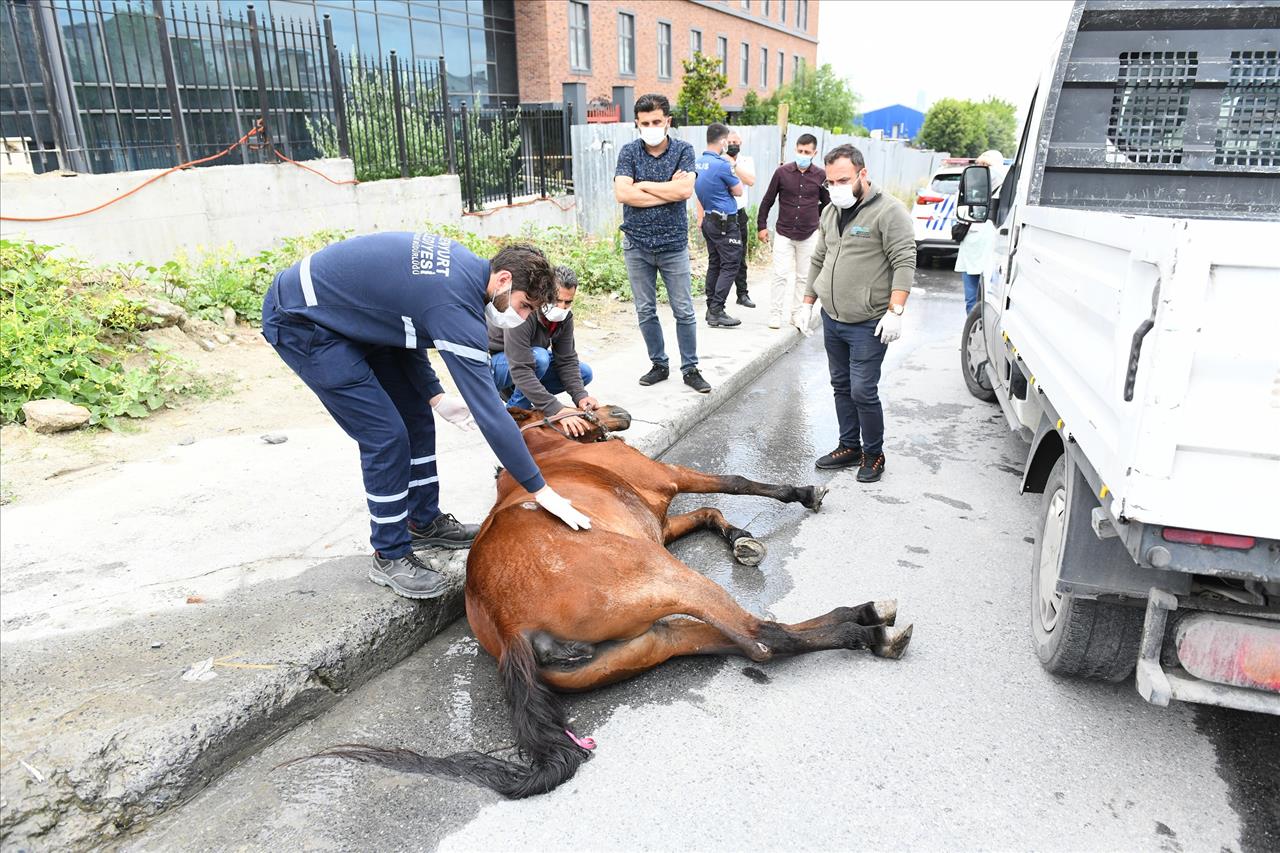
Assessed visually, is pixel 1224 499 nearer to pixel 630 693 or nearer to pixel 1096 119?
pixel 630 693

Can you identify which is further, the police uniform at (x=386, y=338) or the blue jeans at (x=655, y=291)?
the blue jeans at (x=655, y=291)

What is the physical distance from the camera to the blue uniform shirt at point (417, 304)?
8.97ft

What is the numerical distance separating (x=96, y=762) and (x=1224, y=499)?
3.06 m

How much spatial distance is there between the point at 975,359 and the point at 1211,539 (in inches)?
171

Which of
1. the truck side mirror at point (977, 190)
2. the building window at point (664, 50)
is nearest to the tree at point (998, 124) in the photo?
the building window at point (664, 50)

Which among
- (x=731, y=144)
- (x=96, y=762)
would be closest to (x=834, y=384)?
(x=96, y=762)

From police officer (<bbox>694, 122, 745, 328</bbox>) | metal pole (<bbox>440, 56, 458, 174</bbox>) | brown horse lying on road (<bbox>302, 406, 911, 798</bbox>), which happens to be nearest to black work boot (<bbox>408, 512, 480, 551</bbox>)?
brown horse lying on road (<bbox>302, 406, 911, 798</bbox>)

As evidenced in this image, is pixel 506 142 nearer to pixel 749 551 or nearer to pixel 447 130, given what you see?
pixel 447 130

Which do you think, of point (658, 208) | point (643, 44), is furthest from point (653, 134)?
point (643, 44)

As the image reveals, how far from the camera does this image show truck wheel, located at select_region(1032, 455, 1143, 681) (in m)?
2.61

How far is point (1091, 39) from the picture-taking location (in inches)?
158

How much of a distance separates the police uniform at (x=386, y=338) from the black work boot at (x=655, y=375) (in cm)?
286

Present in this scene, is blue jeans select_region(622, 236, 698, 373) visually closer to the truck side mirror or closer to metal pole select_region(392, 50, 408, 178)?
the truck side mirror

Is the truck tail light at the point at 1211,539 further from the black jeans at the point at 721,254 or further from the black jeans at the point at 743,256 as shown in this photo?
the black jeans at the point at 743,256
